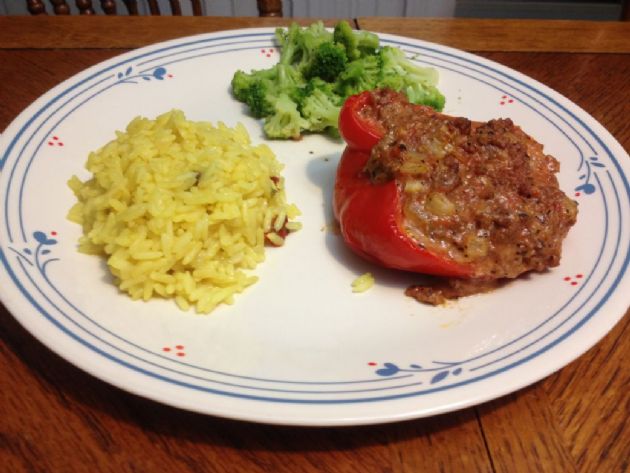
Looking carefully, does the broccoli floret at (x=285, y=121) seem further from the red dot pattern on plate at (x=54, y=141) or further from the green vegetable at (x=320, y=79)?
the red dot pattern on plate at (x=54, y=141)

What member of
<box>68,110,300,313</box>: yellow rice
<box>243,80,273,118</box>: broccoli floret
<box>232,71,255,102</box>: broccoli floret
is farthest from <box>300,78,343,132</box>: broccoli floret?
<box>68,110,300,313</box>: yellow rice

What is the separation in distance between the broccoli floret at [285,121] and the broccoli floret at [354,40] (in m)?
0.49

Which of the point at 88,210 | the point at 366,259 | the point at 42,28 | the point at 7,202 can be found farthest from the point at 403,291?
the point at 42,28

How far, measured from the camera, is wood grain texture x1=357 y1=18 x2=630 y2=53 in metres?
3.67

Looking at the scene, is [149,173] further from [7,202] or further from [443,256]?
[443,256]

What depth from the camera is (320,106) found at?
287 cm

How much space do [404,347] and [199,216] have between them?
802mm

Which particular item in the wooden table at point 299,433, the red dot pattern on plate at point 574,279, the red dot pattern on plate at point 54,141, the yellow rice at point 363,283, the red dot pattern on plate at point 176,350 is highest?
the red dot pattern on plate at point 54,141

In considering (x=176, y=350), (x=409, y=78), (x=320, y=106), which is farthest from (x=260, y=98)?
(x=176, y=350)

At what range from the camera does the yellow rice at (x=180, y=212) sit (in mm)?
2047

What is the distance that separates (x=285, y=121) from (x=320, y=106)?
0.18 metres

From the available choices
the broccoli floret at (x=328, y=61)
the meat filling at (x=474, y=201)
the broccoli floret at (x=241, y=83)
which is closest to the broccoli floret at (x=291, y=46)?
the broccoli floret at (x=328, y=61)

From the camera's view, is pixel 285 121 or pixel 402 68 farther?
pixel 402 68

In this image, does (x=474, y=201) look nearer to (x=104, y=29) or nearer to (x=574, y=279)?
(x=574, y=279)
